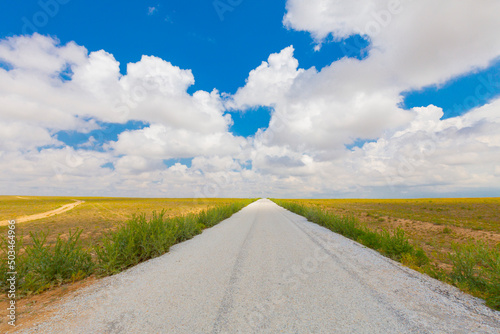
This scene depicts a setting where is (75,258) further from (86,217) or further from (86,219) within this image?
(86,217)

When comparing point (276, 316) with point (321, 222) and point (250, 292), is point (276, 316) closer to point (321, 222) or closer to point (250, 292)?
point (250, 292)

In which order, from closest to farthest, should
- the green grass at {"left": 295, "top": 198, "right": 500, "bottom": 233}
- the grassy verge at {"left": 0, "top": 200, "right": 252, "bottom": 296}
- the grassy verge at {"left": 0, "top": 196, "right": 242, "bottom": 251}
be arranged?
the grassy verge at {"left": 0, "top": 200, "right": 252, "bottom": 296}
the grassy verge at {"left": 0, "top": 196, "right": 242, "bottom": 251}
the green grass at {"left": 295, "top": 198, "right": 500, "bottom": 233}

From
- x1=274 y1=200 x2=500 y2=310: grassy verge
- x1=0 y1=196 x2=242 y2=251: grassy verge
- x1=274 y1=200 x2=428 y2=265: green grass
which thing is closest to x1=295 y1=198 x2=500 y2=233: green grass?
x1=274 y1=200 x2=428 y2=265: green grass

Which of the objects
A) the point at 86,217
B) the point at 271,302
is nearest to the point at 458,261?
the point at 271,302

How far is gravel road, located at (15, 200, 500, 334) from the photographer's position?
10.5 ft

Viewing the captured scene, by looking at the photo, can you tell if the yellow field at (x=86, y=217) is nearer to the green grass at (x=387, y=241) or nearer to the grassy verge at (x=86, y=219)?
the grassy verge at (x=86, y=219)

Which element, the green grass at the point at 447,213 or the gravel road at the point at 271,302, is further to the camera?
the green grass at the point at 447,213

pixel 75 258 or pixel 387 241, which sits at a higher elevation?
pixel 75 258

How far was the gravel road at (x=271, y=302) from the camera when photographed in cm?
319

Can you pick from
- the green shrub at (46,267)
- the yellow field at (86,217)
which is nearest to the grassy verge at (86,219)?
the yellow field at (86,217)

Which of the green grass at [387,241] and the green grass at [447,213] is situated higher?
the green grass at [387,241]

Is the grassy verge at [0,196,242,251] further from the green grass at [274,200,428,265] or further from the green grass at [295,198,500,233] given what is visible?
the green grass at [295,198,500,233]

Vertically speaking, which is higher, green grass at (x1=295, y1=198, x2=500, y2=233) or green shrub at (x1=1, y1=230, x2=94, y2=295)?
green shrub at (x1=1, y1=230, x2=94, y2=295)

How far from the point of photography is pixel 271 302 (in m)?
3.88
